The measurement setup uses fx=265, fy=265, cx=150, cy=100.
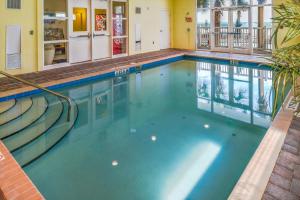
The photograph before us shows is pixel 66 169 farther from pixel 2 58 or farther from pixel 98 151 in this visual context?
pixel 2 58

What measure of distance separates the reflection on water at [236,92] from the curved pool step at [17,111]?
11.6ft

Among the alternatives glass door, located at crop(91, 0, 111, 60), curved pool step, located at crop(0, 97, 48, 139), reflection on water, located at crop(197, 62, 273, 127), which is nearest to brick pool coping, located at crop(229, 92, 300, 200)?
reflection on water, located at crop(197, 62, 273, 127)

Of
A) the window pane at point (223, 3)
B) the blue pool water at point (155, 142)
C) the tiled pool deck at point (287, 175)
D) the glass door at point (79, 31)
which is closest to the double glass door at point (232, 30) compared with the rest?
the window pane at point (223, 3)

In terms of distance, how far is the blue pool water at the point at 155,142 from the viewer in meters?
2.93

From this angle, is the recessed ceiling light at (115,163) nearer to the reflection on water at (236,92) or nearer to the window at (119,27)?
the reflection on water at (236,92)

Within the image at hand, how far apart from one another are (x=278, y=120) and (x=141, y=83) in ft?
13.2

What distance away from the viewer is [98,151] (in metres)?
3.75

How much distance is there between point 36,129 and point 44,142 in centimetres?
52

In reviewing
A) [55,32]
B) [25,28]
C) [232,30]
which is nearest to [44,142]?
[25,28]

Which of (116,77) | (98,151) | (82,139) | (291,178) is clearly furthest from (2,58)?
(291,178)

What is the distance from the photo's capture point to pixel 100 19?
9430mm

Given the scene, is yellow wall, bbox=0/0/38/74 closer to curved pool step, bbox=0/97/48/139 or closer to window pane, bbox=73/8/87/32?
window pane, bbox=73/8/87/32

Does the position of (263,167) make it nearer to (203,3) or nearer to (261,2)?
(261,2)

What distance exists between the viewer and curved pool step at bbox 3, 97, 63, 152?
383cm
